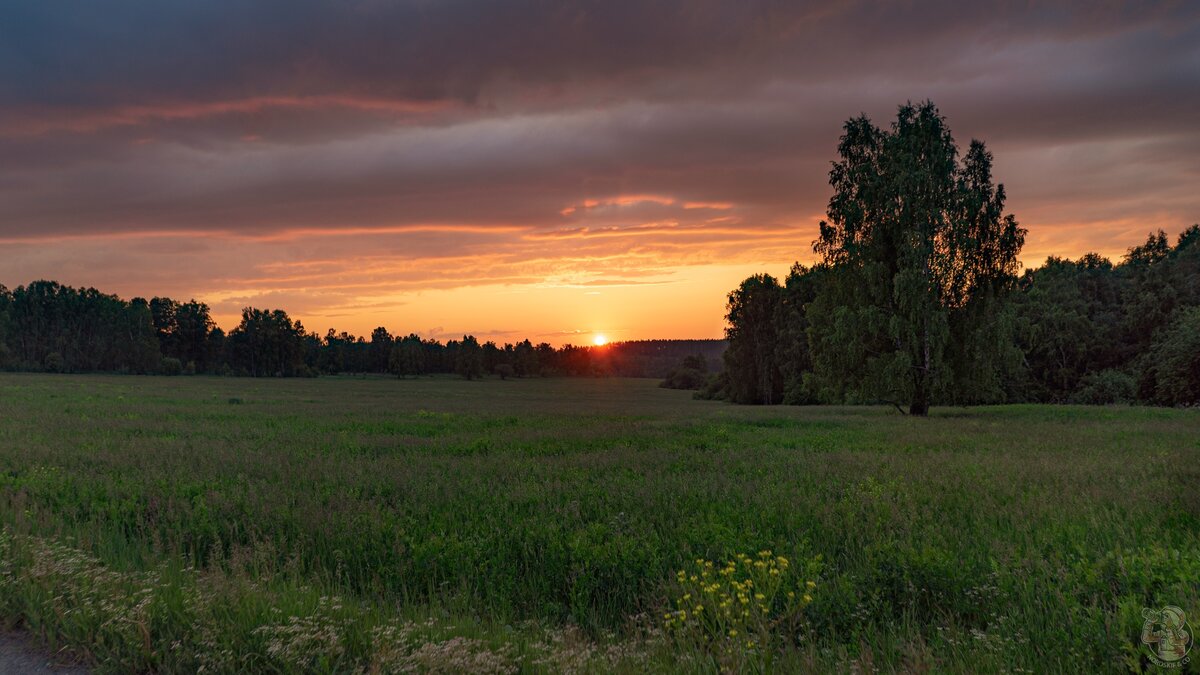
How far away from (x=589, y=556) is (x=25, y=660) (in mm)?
5185

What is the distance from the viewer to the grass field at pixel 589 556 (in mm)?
4930

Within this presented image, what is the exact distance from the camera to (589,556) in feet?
24.2

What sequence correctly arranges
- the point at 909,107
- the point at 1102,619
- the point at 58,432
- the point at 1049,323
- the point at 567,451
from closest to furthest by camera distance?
the point at 1102,619 → the point at 567,451 → the point at 58,432 → the point at 909,107 → the point at 1049,323

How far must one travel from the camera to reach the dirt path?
4984mm

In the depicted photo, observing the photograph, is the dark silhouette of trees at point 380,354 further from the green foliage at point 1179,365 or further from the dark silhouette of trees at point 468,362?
the green foliage at point 1179,365

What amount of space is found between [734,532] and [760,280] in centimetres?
6750

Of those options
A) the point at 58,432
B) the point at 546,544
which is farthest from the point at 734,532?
the point at 58,432

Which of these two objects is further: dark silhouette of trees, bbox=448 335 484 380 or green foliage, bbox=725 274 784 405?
dark silhouette of trees, bbox=448 335 484 380

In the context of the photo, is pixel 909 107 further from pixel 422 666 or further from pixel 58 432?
pixel 58 432

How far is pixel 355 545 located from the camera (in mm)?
8109

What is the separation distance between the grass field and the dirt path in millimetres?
163

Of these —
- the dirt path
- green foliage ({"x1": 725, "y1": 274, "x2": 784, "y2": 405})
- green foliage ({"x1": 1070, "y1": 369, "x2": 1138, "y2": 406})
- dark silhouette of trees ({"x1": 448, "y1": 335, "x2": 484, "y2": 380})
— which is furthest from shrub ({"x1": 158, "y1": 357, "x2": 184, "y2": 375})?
green foliage ({"x1": 1070, "y1": 369, "x2": 1138, "y2": 406})

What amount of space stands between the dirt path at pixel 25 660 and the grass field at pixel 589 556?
163 millimetres

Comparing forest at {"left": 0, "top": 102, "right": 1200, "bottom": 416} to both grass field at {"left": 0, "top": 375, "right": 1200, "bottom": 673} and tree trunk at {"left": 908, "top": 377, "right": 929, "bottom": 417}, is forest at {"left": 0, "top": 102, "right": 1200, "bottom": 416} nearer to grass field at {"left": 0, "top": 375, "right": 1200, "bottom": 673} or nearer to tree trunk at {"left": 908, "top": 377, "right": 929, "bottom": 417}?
tree trunk at {"left": 908, "top": 377, "right": 929, "bottom": 417}
